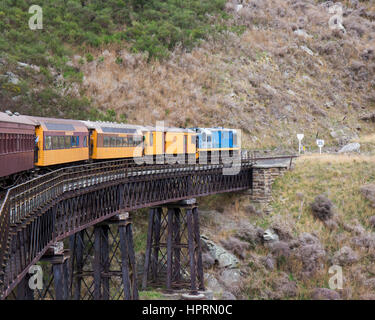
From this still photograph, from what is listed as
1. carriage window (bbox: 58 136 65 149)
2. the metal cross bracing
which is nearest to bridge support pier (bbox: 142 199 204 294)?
the metal cross bracing

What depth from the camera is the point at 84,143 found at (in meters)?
31.5

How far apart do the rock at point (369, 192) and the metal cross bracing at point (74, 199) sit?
1085cm

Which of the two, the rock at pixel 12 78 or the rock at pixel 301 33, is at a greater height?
the rock at pixel 301 33

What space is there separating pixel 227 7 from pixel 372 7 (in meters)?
28.0

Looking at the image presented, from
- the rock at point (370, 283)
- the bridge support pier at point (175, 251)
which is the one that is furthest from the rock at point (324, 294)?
the bridge support pier at point (175, 251)

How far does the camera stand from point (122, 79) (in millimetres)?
63562

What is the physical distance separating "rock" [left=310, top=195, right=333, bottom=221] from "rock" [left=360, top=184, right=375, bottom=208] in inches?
118

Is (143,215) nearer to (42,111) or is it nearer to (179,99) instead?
(42,111)

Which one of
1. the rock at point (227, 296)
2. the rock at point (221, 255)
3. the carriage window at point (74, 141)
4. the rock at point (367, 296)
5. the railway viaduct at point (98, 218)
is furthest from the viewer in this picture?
the rock at point (221, 255)

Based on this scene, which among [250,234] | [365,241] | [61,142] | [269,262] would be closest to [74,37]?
[250,234]

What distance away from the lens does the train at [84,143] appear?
2108 cm

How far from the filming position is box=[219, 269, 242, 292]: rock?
1446 inches

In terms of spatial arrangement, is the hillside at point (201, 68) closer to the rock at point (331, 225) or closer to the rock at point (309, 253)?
the rock at point (331, 225)
